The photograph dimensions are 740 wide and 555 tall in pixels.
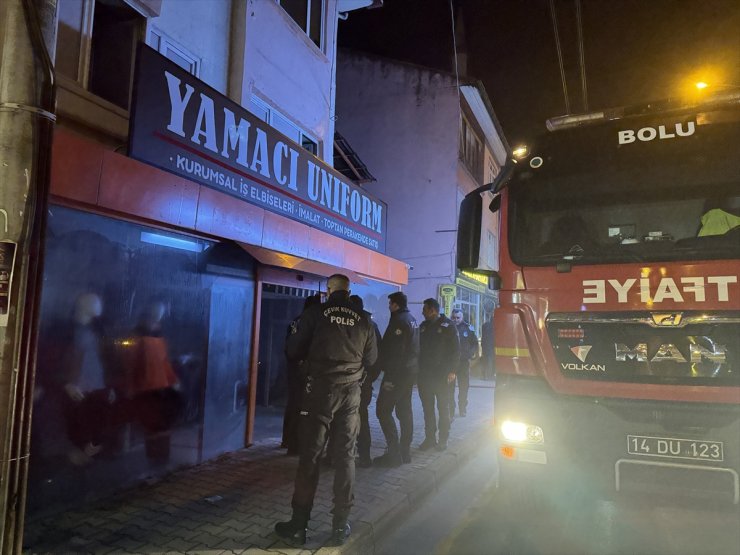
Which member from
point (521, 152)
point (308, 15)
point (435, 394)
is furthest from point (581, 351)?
point (308, 15)

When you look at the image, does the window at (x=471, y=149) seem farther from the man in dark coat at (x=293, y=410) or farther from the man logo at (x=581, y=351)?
the man logo at (x=581, y=351)

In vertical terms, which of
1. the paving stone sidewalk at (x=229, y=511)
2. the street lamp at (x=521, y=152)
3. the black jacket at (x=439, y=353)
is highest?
the street lamp at (x=521, y=152)

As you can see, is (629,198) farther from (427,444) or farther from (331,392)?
(427,444)

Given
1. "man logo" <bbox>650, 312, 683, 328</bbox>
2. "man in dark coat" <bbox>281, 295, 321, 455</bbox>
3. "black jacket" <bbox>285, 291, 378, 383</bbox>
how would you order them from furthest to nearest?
1. "man in dark coat" <bbox>281, 295, 321, 455</bbox>
2. "black jacket" <bbox>285, 291, 378, 383</bbox>
3. "man logo" <bbox>650, 312, 683, 328</bbox>

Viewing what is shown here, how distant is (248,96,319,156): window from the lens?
789cm

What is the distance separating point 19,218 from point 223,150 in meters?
3.63

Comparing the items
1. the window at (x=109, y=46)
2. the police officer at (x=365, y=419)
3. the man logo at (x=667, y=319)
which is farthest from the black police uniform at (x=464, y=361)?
the window at (x=109, y=46)

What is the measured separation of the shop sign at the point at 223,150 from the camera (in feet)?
15.8

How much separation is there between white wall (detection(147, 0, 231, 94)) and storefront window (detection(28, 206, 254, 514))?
276cm

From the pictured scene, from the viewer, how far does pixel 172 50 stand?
20.8 ft

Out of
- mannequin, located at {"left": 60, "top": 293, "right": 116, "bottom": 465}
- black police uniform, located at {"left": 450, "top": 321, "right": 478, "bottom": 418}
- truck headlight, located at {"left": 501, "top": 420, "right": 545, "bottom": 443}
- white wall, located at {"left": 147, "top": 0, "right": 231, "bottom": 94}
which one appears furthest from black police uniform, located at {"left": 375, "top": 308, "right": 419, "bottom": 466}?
white wall, located at {"left": 147, "top": 0, "right": 231, "bottom": 94}

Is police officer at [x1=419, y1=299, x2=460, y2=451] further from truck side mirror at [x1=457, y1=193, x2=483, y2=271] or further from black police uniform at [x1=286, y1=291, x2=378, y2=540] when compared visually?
black police uniform at [x1=286, y1=291, x2=378, y2=540]

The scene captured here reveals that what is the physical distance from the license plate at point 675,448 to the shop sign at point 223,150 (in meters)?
4.62

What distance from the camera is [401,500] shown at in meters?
4.61
